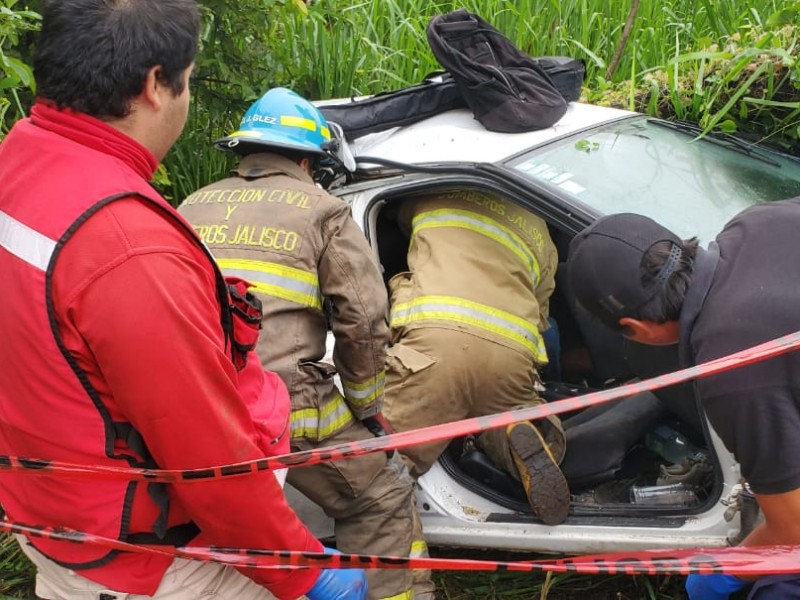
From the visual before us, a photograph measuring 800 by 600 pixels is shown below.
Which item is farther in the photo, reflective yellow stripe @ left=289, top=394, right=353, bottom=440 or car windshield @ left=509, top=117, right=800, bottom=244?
→ car windshield @ left=509, top=117, right=800, bottom=244

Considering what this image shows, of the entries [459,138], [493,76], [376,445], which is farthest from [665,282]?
[493,76]

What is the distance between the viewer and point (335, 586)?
218cm

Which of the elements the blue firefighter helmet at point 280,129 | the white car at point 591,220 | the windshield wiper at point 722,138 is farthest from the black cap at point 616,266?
the windshield wiper at point 722,138

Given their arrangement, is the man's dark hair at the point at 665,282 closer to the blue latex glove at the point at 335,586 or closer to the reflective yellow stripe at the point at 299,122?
the blue latex glove at the point at 335,586

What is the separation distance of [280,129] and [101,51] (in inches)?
53.9

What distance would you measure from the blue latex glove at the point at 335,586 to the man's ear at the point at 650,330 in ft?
2.94

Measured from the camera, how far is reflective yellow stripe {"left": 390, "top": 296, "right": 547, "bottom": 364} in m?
2.89

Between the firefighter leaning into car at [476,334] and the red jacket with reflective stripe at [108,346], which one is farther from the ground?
the red jacket with reflective stripe at [108,346]

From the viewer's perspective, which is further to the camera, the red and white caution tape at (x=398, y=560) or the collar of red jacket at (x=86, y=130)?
the red and white caution tape at (x=398, y=560)

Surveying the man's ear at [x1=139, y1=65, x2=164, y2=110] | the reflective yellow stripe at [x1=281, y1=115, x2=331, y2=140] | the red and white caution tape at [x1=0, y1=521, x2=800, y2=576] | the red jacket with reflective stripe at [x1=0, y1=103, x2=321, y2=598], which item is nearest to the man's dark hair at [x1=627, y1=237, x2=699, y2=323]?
the red and white caution tape at [x1=0, y1=521, x2=800, y2=576]

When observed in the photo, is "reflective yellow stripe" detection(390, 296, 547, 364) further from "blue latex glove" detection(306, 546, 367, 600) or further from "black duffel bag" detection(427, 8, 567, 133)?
"blue latex glove" detection(306, 546, 367, 600)

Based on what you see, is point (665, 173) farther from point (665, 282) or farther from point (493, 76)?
point (665, 282)

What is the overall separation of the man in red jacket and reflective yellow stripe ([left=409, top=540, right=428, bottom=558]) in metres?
1.14

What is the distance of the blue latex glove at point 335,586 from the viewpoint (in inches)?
85.1
